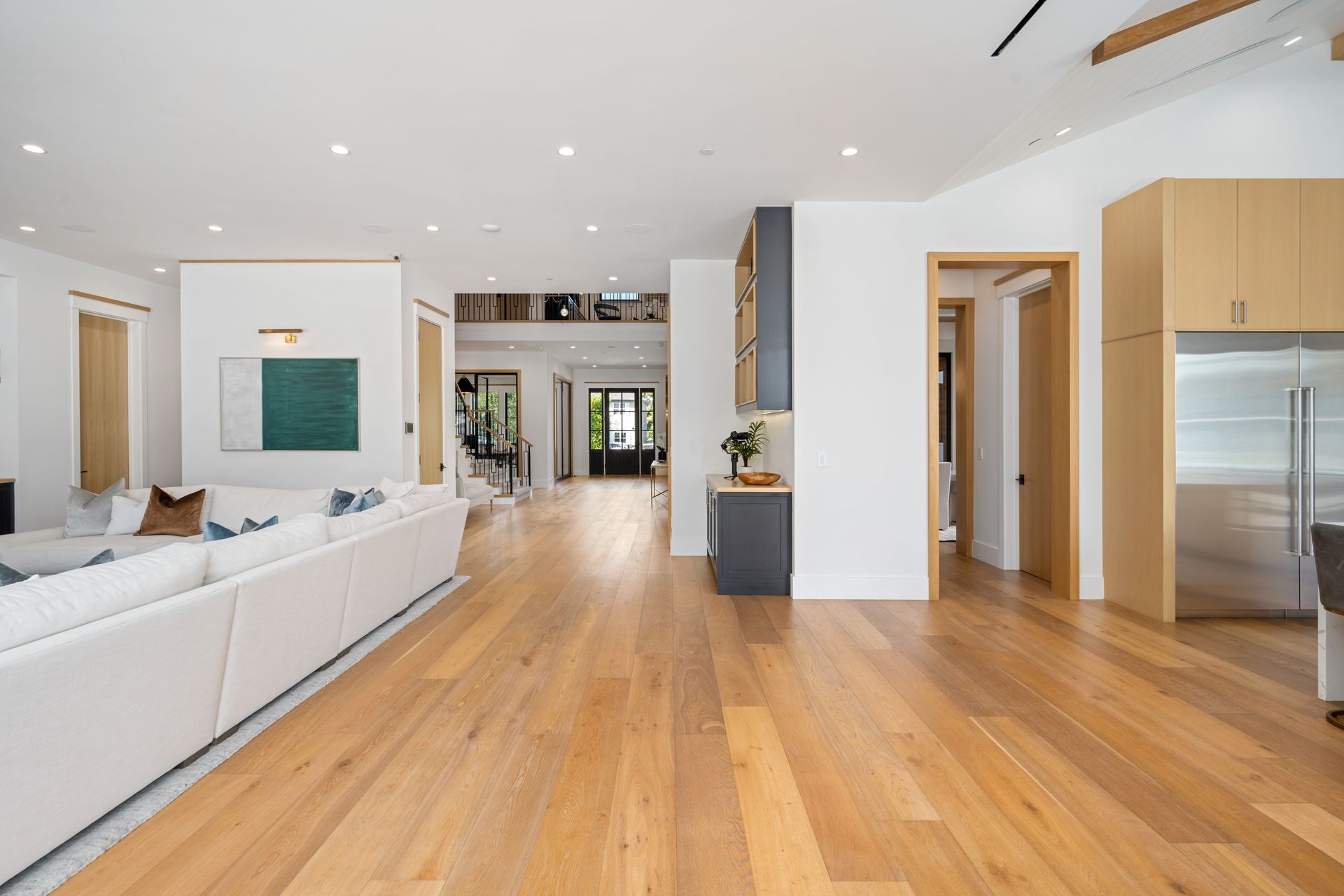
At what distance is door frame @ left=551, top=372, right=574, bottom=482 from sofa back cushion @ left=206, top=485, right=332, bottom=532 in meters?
8.60

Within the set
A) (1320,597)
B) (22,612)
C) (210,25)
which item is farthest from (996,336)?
(22,612)

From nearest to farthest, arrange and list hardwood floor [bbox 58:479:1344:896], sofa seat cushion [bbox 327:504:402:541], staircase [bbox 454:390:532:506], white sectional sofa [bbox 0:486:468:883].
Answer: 1. white sectional sofa [bbox 0:486:468:883]
2. hardwood floor [bbox 58:479:1344:896]
3. sofa seat cushion [bbox 327:504:402:541]
4. staircase [bbox 454:390:532:506]

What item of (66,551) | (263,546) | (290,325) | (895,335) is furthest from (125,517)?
(895,335)

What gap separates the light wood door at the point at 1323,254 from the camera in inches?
160

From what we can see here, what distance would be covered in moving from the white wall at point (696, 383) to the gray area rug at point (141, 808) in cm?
372

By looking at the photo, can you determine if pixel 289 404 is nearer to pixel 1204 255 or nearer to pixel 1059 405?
pixel 1059 405

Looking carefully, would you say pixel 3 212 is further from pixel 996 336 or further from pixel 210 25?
pixel 996 336

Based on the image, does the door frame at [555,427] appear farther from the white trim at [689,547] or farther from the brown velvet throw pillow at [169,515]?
the brown velvet throw pillow at [169,515]

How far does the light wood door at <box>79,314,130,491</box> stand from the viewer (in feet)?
21.2

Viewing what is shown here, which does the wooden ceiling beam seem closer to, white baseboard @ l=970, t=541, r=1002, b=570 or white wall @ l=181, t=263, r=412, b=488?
white baseboard @ l=970, t=541, r=1002, b=570

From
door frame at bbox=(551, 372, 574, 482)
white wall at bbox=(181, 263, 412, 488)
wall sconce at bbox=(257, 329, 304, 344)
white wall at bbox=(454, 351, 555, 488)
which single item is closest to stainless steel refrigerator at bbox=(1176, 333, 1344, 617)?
white wall at bbox=(181, 263, 412, 488)

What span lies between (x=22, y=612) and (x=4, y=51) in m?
2.67

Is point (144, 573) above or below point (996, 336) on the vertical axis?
below

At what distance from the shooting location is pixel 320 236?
553 centimetres
